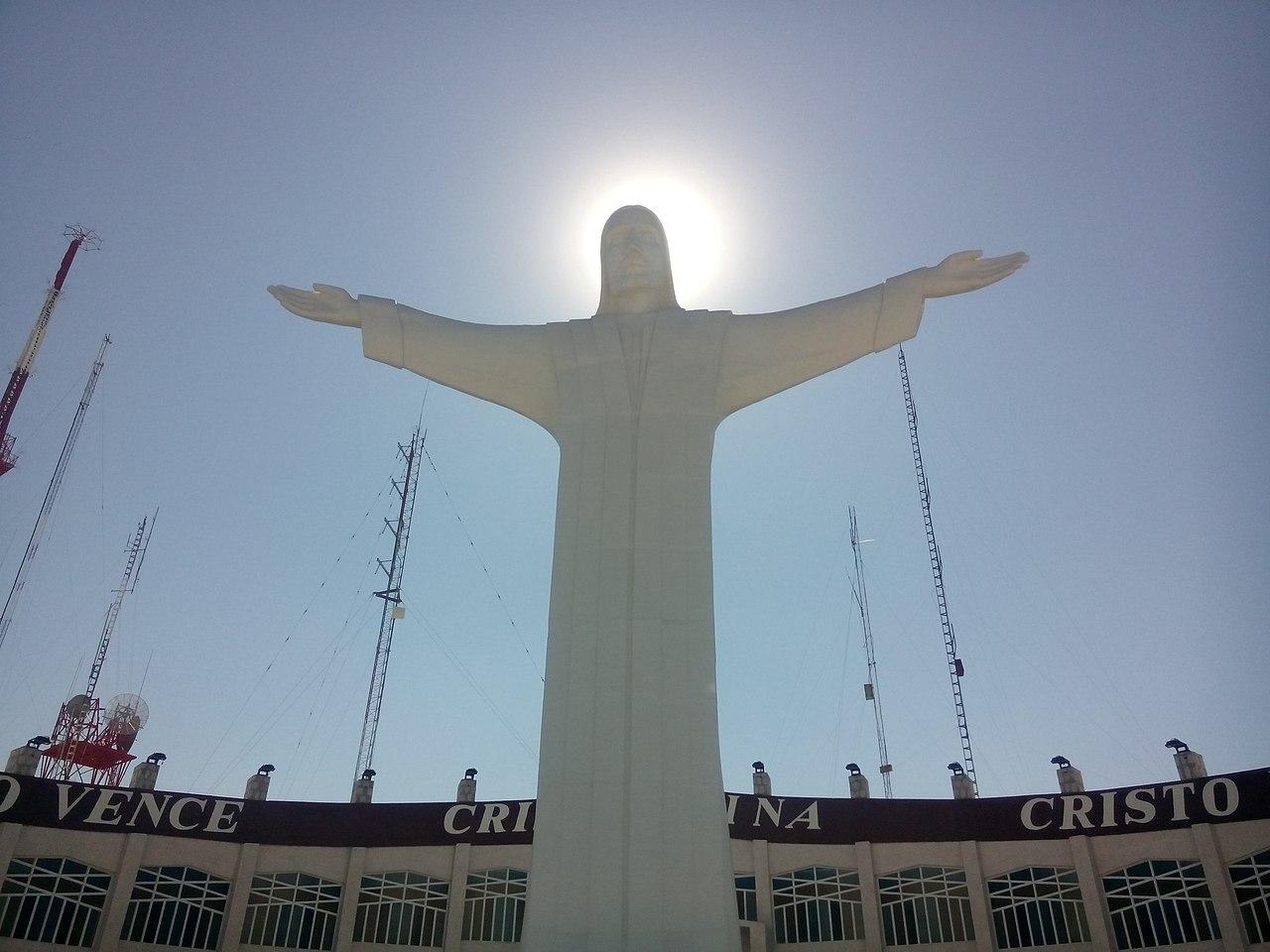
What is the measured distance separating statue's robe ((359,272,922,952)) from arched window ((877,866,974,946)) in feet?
54.8

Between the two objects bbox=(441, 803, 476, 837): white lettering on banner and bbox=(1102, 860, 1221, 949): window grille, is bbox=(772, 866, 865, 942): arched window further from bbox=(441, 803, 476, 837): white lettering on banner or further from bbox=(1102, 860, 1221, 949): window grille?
bbox=(441, 803, 476, 837): white lettering on banner

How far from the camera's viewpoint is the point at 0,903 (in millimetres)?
20578

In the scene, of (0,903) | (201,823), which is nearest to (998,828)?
(201,823)

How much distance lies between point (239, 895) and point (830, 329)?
Result: 20265 mm

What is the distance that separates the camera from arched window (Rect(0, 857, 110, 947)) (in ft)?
67.5

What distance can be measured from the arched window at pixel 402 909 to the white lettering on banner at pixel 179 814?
4.12m

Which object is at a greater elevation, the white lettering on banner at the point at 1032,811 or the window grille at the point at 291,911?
the white lettering on banner at the point at 1032,811

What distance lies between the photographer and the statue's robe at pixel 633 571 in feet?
23.1

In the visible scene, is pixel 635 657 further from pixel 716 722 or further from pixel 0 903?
pixel 0 903

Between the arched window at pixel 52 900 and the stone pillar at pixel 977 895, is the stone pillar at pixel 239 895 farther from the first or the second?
the stone pillar at pixel 977 895

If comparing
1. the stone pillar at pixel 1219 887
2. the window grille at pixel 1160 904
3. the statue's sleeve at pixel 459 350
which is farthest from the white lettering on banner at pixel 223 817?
the stone pillar at pixel 1219 887

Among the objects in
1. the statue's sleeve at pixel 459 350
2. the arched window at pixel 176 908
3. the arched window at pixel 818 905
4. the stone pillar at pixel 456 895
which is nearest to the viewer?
the statue's sleeve at pixel 459 350

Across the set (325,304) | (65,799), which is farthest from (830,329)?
(65,799)

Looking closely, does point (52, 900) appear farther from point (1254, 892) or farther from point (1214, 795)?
point (1254, 892)
